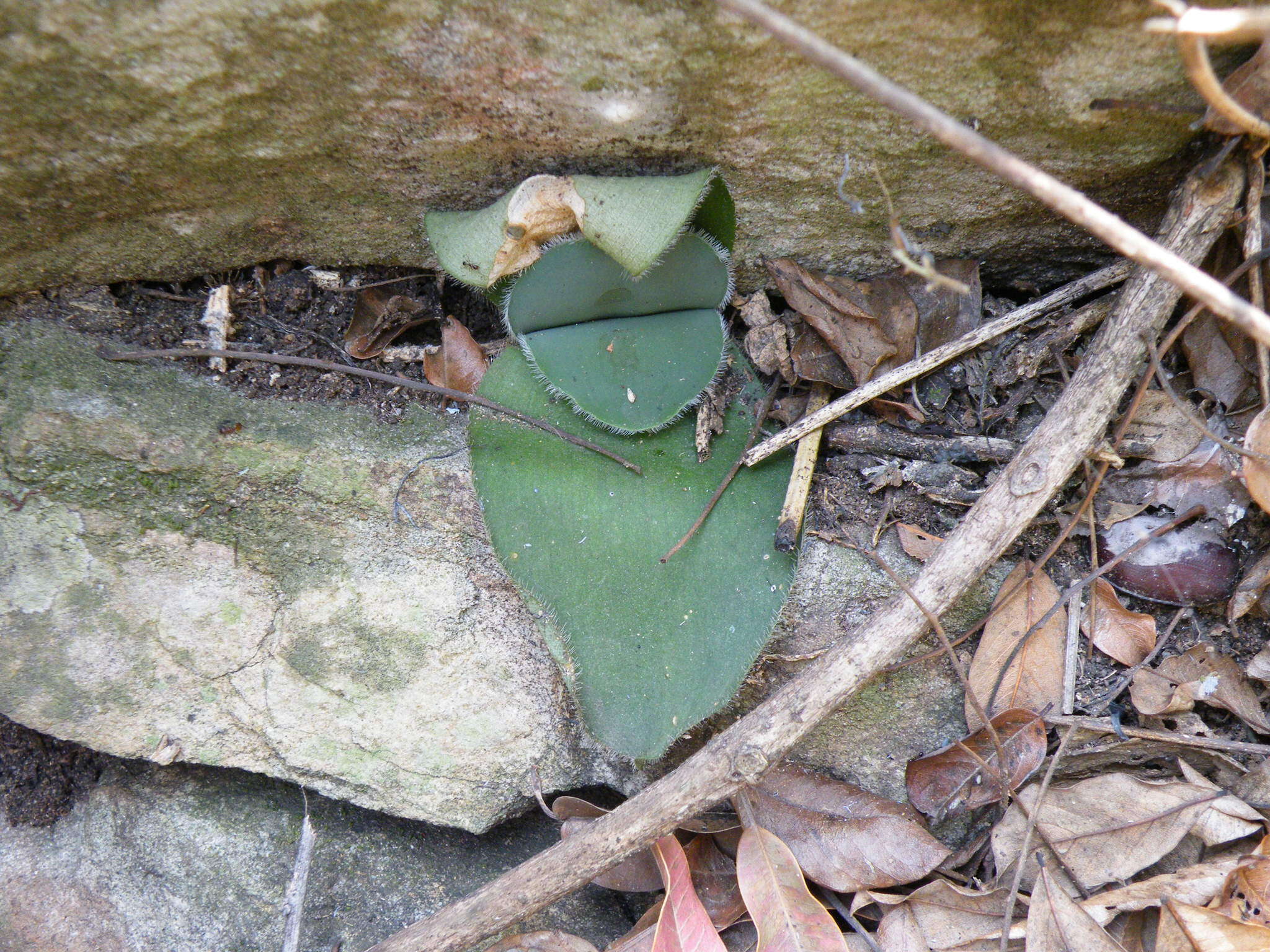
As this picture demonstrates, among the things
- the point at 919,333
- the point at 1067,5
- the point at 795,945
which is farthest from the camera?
the point at 919,333

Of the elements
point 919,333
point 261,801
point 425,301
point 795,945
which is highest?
point 919,333

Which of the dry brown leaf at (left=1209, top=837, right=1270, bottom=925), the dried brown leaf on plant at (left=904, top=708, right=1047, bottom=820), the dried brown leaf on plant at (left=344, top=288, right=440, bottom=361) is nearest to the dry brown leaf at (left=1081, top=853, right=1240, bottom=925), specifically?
the dry brown leaf at (left=1209, top=837, right=1270, bottom=925)

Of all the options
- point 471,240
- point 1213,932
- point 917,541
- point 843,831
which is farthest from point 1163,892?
point 471,240

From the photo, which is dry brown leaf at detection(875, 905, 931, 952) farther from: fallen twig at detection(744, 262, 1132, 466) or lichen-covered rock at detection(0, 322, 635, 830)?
fallen twig at detection(744, 262, 1132, 466)

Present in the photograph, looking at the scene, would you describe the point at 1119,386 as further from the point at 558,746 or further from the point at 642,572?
the point at 558,746

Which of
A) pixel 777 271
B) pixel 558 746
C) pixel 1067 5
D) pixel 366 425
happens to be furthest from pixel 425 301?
pixel 1067 5

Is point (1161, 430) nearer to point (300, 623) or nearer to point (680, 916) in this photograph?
point (680, 916)

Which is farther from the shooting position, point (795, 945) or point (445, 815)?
point (445, 815)

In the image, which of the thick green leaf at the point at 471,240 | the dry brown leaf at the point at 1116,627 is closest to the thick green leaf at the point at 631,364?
the thick green leaf at the point at 471,240
